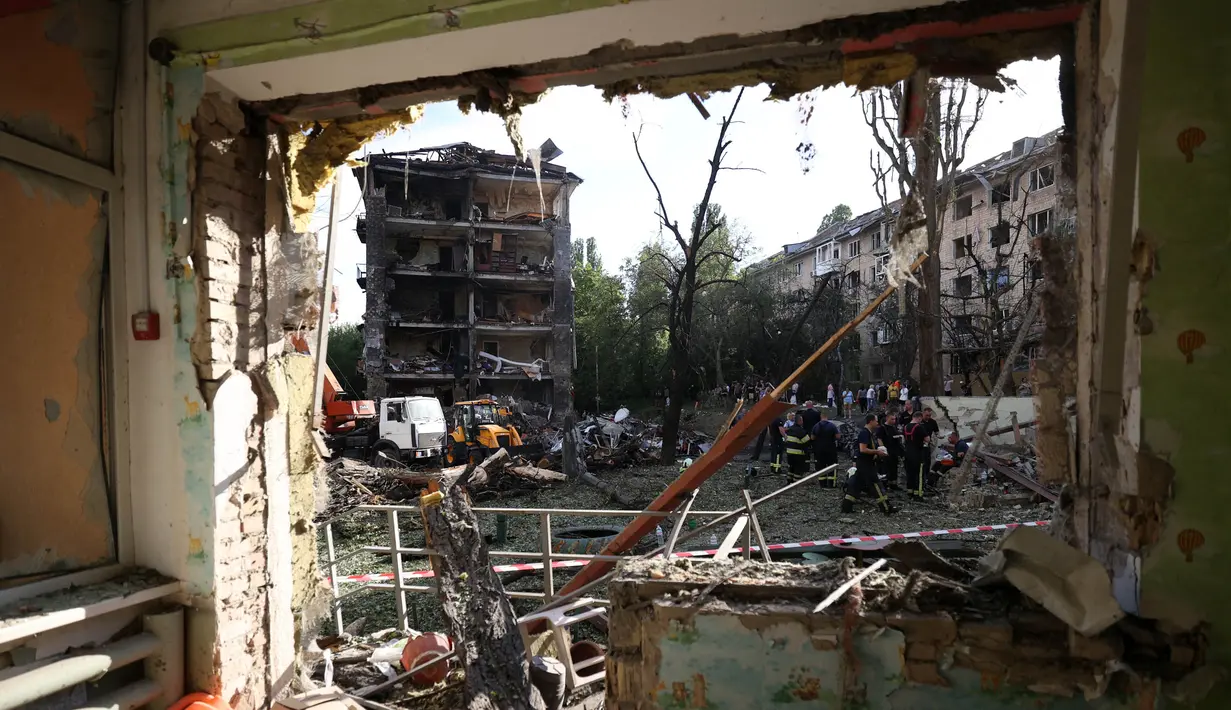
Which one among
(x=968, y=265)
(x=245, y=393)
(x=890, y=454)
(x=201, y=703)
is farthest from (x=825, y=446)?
(x=968, y=265)

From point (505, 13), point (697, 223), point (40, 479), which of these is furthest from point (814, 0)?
point (697, 223)

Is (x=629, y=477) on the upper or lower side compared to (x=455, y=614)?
lower

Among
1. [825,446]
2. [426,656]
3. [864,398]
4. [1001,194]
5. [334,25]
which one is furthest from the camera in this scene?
[864,398]

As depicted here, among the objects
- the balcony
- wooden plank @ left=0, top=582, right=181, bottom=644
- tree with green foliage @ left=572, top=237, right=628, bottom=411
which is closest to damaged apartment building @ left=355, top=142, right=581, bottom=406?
tree with green foliage @ left=572, top=237, right=628, bottom=411

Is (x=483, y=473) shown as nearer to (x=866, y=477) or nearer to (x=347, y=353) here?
(x=866, y=477)

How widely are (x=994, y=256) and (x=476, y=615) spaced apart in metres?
23.6

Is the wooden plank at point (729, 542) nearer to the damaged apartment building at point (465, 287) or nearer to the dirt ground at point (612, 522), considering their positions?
the dirt ground at point (612, 522)

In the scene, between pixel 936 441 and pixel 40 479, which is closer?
pixel 40 479

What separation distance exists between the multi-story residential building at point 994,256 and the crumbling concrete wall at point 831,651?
10.3 meters

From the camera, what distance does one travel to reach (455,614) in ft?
12.7

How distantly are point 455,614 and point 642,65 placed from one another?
3240 mm

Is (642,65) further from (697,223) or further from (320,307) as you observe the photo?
(697,223)

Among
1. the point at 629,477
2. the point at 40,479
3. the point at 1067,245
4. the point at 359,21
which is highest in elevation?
the point at 359,21

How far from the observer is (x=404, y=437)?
1686cm
